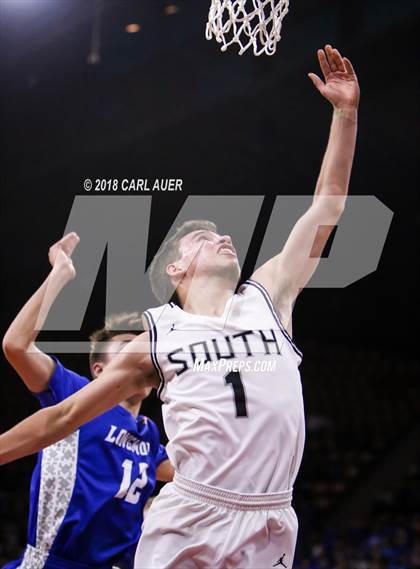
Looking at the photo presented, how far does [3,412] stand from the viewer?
9.15 meters

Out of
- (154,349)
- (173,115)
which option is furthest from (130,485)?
(173,115)

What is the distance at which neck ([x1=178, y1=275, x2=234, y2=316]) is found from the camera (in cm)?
319

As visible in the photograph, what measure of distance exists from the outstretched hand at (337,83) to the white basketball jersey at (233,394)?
2.89ft

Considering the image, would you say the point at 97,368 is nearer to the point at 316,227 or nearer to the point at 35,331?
the point at 35,331

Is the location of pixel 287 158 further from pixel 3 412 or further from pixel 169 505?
pixel 3 412

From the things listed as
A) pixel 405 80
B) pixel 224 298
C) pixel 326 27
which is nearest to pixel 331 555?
pixel 405 80

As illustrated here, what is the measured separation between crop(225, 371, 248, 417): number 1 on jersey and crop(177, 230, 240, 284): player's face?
0.52m

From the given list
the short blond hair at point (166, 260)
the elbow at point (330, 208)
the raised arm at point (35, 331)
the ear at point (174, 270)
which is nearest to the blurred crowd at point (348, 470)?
the raised arm at point (35, 331)

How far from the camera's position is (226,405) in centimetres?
280

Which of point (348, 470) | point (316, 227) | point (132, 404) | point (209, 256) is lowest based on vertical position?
point (348, 470)

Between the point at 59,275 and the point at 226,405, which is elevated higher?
the point at 226,405

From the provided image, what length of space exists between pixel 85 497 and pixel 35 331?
0.88 metres

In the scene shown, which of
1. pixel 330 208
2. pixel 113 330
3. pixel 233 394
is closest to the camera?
pixel 233 394

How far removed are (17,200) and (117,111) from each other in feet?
4.88
